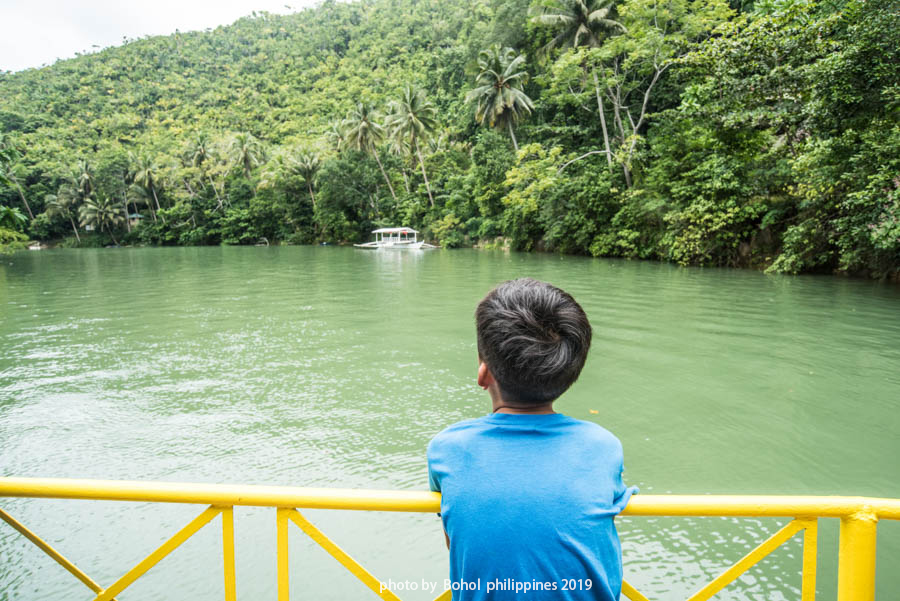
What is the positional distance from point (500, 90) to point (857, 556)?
3403cm

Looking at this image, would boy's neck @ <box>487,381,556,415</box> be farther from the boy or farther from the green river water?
the green river water

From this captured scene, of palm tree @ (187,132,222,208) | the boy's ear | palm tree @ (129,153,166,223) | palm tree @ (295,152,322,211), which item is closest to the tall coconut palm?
palm tree @ (129,153,166,223)

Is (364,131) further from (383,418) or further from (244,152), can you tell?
(383,418)

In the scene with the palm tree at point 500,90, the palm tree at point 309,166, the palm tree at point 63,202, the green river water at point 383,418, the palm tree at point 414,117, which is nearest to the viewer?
the green river water at point 383,418

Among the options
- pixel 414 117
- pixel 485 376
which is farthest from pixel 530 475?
pixel 414 117

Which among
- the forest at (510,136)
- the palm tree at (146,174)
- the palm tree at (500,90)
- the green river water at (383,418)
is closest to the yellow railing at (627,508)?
the green river water at (383,418)

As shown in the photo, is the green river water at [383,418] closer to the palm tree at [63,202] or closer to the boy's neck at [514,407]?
the boy's neck at [514,407]

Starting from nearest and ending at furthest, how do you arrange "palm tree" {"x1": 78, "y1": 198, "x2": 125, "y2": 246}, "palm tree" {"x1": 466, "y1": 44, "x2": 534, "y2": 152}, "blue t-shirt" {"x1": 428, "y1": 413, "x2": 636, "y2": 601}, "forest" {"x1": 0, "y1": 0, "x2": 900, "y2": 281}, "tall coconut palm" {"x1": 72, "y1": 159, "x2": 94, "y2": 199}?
"blue t-shirt" {"x1": 428, "y1": 413, "x2": 636, "y2": 601}, "forest" {"x1": 0, "y1": 0, "x2": 900, "y2": 281}, "palm tree" {"x1": 466, "y1": 44, "x2": 534, "y2": 152}, "palm tree" {"x1": 78, "y1": 198, "x2": 125, "y2": 246}, "tall coconut palm" {"x1": 72, "y1": 159, "x2": 94, "y2": 199}

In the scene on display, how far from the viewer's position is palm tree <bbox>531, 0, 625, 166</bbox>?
83.7 feet

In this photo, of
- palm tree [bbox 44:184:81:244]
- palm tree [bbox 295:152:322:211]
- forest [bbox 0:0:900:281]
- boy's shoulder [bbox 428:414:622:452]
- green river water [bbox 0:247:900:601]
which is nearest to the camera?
boy's shoulder [bbox 428:414:622:452]

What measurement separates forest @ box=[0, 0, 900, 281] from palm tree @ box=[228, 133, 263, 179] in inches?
9.6

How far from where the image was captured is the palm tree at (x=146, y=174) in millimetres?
62375

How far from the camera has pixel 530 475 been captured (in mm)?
1200

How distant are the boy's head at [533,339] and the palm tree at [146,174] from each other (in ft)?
232
